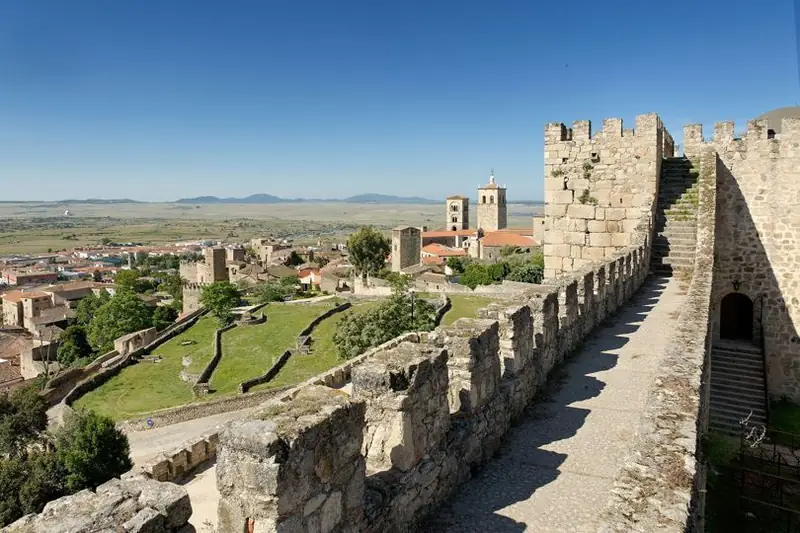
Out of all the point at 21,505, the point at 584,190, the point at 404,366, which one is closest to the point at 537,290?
the point at 404,366

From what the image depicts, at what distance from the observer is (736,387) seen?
603 inches

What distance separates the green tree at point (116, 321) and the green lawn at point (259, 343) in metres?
14.7

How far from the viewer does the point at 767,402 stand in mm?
15070

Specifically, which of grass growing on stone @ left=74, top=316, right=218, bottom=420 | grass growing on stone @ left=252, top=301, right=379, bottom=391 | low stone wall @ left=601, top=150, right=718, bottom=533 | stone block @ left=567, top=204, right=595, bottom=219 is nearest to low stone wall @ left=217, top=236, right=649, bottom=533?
low stone wall @ left=601, top=150, right=718, bottom=533

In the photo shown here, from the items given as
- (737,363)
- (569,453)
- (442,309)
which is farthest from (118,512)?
(442,309)

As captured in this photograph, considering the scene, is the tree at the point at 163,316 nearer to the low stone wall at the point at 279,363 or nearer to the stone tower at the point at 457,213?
the low stone wall at the point at 279,363

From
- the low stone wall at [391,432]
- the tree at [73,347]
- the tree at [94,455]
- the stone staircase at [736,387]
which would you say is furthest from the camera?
the tree at [73,347]

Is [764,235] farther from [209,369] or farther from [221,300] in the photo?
[221,300]

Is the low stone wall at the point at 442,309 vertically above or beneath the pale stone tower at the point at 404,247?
beneath

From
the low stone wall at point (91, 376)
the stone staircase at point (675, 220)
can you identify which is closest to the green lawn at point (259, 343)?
the low stone wall at point (91, 376)

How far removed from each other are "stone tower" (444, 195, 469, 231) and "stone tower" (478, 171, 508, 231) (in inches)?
145

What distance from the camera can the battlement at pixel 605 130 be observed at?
1431cm

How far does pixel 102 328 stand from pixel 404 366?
5938 cm

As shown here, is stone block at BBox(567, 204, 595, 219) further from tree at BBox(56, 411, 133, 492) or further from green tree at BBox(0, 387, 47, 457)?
green tree at BBox(0, 387, 47, 457)
